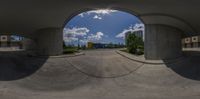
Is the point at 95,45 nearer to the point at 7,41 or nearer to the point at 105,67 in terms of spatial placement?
the point at 7,41

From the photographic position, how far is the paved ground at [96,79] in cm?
1809

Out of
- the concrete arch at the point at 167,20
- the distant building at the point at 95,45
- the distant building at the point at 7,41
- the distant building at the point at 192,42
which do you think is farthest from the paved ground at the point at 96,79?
the distant building at the point at 7,41

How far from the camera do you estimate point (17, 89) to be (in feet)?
63.5

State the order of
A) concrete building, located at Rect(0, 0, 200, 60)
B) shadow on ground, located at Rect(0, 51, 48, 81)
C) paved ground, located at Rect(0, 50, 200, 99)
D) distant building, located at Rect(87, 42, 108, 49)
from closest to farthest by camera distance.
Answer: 1. paved ground, located at Rect(0, 50, 200, 99)
2. shadow on ground, located at Rect(0, 51, 48, 81)
3. concrete building, located at Rect(0, 0, 200, 60)
4. distant building, located at Rect(87, 42, 108, 49)

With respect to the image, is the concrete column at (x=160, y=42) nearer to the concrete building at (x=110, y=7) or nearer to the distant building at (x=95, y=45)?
the concrete building at (x=110, y=7)

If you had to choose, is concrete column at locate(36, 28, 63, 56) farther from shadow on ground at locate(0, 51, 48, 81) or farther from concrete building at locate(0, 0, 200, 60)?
shadow on ground at locate(0, 51, 48, 81)

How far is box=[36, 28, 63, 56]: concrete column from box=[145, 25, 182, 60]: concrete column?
1161cm

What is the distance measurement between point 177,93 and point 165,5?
11156 millimetres

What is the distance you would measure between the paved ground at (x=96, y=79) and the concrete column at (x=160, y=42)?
118 inches

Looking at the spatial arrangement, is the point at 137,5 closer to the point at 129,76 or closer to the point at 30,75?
the point at 129,76

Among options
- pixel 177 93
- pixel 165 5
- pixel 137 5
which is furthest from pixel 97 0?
pixel 177 93

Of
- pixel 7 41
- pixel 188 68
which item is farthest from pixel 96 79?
pixel 7 41

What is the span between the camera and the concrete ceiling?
2591 cm

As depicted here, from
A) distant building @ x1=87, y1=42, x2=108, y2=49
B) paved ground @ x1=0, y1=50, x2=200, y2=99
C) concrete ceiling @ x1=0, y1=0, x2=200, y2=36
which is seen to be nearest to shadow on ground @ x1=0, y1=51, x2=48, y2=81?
paved ground @ x1=0, y1=50, x2=200, y2=99
